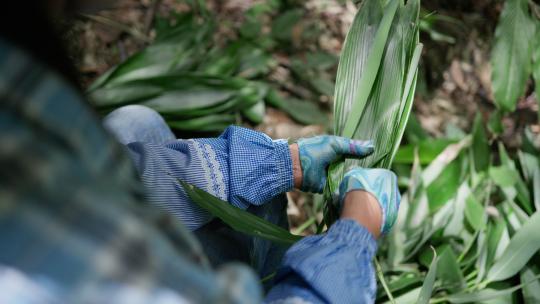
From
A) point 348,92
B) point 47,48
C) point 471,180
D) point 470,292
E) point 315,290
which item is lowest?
point 470,292

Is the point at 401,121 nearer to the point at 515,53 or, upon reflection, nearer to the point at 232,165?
the point at 232,165

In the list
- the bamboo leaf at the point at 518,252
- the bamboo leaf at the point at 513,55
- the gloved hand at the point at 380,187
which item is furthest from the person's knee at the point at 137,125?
the bamboo leaf at the point at 513,55

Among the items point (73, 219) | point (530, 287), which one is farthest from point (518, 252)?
point (73, 219)

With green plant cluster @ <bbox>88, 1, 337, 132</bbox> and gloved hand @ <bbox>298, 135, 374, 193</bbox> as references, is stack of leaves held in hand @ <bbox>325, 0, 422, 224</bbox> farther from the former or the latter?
green plant cluster @ <bbox>88, 1, 337, 132</bbox>

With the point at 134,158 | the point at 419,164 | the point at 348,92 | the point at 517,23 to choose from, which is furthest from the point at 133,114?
the point at 517,23

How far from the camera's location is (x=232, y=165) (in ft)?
2.32

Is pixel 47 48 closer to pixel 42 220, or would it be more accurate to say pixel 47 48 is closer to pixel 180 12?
pixel 42 220

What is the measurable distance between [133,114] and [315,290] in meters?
0.52

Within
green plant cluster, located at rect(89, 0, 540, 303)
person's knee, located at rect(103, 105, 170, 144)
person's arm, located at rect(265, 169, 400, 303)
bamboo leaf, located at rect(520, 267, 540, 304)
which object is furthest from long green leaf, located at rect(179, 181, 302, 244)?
bamboo leaf, located at rect(520, 267, 540, 304)

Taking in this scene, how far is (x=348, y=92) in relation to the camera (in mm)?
785

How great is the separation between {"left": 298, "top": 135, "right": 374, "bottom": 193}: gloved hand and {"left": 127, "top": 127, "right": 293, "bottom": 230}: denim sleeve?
31 mm

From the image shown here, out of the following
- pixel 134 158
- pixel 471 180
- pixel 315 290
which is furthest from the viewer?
pixel 471 180

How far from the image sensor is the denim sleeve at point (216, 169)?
26.4 inches

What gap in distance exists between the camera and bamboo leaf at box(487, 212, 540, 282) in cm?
89
